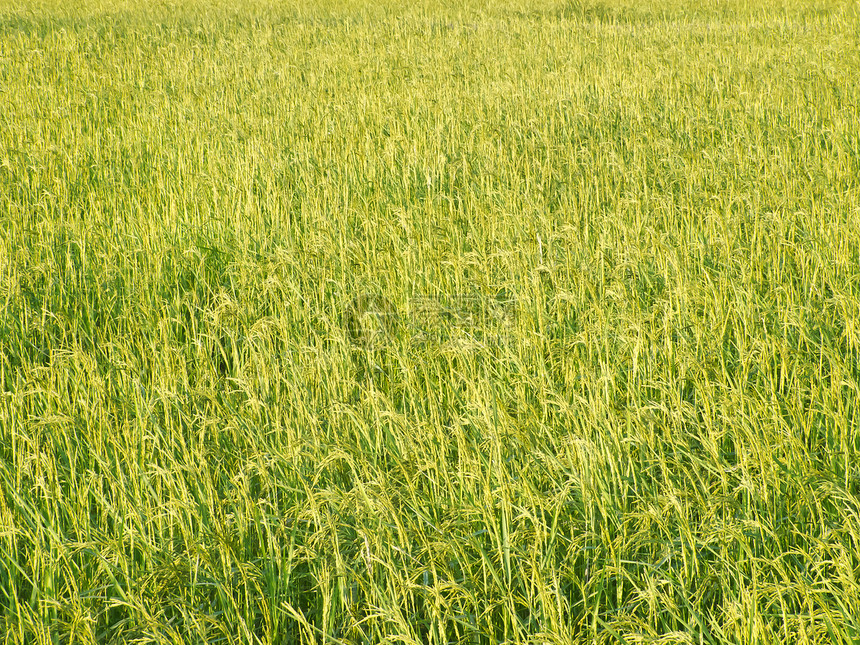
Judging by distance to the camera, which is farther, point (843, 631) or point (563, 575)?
point (563, 575)

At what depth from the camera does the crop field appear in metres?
1.62

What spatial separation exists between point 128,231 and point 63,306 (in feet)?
2.66

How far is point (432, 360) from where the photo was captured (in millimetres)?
2498

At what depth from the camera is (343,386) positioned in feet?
7.81

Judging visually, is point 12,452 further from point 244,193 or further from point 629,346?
point 244,193

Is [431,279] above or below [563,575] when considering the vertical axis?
above

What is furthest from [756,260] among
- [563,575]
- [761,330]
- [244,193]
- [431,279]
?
[244,193]

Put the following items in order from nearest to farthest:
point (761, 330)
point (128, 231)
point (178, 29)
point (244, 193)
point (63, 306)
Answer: point (761, 330) → point (63, 306) → point (128, 231) → point (244, 193) → point (178, 29)

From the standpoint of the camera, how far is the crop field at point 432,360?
162 cm

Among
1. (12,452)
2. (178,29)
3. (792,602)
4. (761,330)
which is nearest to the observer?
(792,602)

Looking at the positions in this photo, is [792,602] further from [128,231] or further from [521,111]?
[521,111]

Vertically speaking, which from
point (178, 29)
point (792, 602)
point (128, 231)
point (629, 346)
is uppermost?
point (178, 29)

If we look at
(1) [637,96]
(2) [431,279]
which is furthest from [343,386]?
(1) [637,96]

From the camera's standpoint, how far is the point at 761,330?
2.65 m
